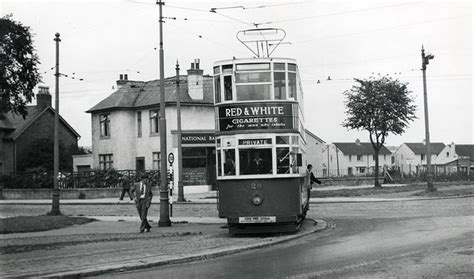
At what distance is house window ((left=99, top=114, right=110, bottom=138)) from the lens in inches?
2063

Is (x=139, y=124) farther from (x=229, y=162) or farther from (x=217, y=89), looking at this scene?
(x=229, y=162)

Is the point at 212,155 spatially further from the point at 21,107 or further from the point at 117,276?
the point at 117,276

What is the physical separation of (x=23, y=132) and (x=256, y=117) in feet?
153

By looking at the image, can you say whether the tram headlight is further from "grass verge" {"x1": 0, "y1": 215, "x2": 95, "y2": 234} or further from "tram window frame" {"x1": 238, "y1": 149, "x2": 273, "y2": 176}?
"grass verge" {"x1": 0, "y1": 215, "x2": 95, "y2": 234}

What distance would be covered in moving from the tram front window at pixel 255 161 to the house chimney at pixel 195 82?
3203cm

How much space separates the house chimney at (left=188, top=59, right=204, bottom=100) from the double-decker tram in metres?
31.3

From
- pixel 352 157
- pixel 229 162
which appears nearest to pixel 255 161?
pixel 229 162

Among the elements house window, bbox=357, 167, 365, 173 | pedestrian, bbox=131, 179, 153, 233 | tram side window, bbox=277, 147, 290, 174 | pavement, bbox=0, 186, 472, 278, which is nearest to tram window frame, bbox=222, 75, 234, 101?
tram side window, bbox=277, 147, 290, 174

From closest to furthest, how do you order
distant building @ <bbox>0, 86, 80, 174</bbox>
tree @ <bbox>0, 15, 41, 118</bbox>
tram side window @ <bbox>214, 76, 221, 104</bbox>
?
tram side window @ <bbox>214, 76, 221, 104</bbox> < tree @ <bbox>0, 15, 41, 118</bbox> < distant building @ <bbox>0, 86, 80, 174</bbox>

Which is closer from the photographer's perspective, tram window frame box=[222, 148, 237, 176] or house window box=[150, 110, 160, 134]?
tram window frame box=[222, 148, 237, 176]

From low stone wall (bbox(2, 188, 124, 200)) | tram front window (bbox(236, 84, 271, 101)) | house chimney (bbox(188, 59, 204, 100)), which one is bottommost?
low stone wall (bbox(2, 188, 124, 200))

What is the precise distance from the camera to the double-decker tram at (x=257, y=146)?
16469 mm

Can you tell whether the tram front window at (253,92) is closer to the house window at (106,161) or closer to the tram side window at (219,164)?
the tram side window at (219,164)

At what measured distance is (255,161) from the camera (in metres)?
16.6
